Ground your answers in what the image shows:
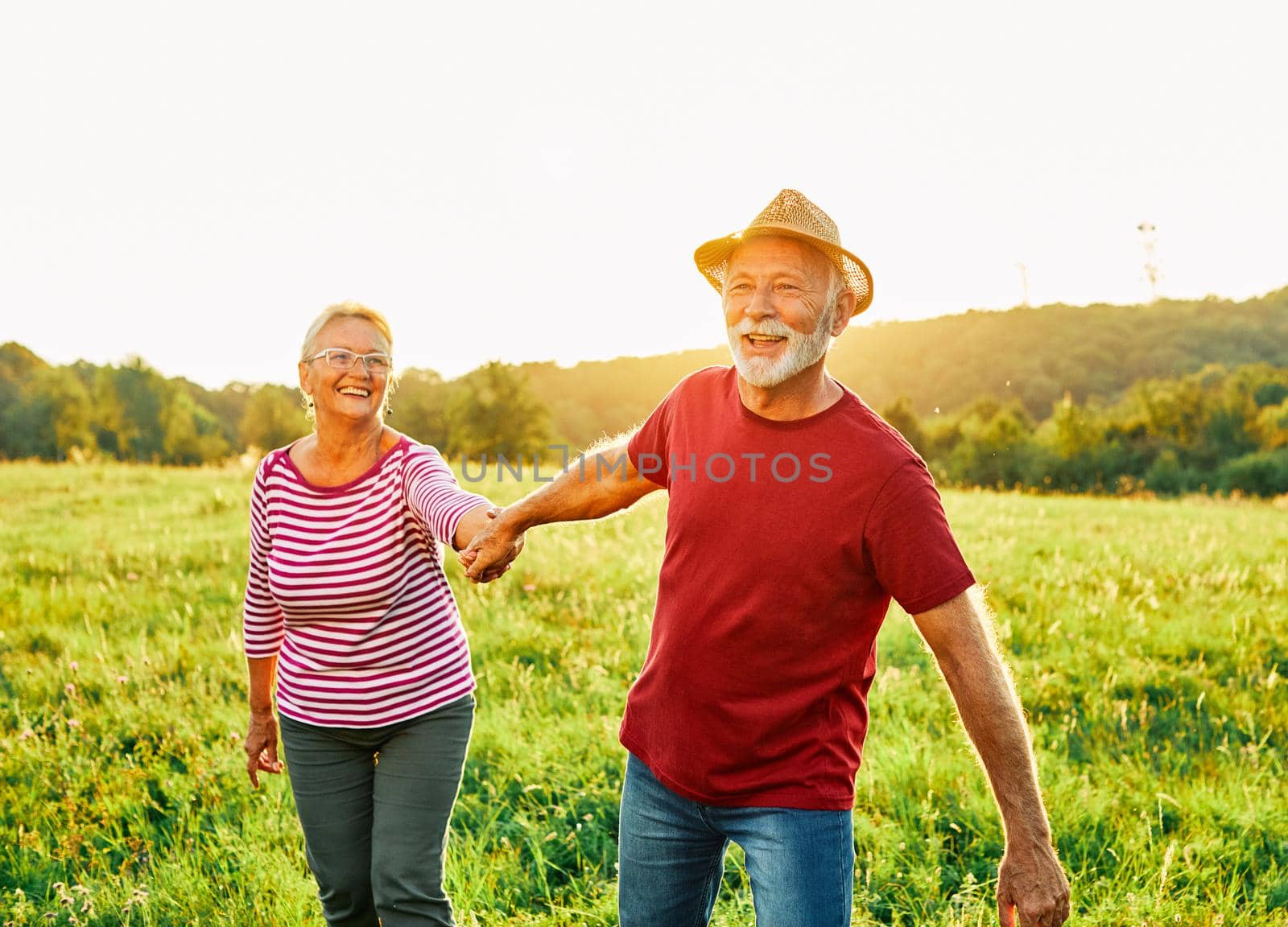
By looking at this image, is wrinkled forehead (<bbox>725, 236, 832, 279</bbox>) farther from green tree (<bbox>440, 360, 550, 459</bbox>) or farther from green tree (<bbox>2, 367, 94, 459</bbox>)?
green tree (<bbox>2, 367, 94, 459</bbox>)

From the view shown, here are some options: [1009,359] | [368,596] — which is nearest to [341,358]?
[368,596]

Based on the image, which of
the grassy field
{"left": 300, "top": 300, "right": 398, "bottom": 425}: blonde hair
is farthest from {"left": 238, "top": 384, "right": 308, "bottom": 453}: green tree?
{"left": 300, "top": 300, "right": 398, "bottom": 425}: blonde hair

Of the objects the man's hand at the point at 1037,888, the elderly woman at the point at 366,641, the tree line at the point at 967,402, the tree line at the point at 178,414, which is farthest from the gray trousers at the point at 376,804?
the tree line at the point at 178,414

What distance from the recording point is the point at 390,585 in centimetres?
298

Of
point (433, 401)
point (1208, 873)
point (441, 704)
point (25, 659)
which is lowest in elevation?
point (1208, 873)

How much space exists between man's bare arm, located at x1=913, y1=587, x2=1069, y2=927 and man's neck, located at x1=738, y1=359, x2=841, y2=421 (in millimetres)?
616

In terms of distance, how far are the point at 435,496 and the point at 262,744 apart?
1349 millimetres

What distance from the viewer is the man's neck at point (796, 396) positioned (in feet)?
8.12

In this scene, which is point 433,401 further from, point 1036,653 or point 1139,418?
point 1036,653

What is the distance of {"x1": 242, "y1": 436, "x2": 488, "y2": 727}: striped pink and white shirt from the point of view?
2.96 metres

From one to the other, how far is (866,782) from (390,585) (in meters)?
2.70

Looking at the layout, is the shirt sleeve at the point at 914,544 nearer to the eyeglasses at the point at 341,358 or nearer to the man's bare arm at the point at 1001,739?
the man's bare arm at the point at 1001,739

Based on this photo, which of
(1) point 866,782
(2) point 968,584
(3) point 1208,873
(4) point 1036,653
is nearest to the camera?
(2) point 968,584

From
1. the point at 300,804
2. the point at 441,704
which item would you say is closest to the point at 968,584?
the point at 441,704
